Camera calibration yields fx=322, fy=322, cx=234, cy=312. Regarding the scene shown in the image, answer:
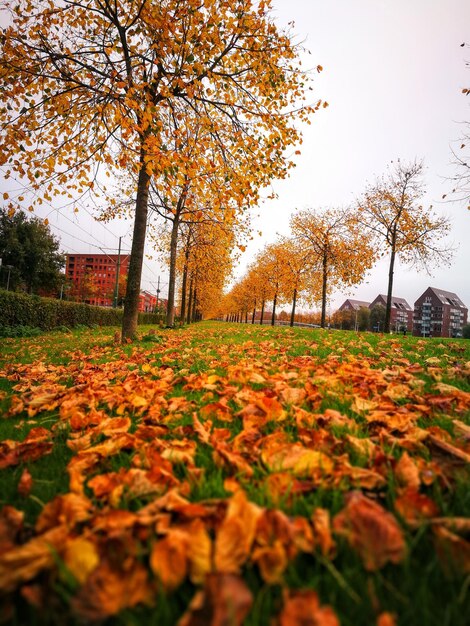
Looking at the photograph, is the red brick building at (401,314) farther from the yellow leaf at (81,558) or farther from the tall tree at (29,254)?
the yellow leaf at (81,558)

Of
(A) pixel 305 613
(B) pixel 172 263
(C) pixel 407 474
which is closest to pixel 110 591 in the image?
(A) pixel 305 613

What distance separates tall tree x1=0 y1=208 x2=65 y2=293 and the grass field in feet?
143

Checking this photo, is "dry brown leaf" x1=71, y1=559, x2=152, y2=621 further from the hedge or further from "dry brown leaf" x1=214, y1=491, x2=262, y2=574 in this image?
the hedge

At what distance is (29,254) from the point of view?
4100cm

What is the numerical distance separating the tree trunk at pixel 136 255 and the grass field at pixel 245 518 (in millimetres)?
6069

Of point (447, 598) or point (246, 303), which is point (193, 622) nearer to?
point (447, 598)

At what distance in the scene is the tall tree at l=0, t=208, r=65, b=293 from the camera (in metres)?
39.2

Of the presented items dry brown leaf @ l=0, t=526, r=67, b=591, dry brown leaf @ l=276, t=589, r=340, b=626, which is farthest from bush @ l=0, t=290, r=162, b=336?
dry brown leaf @ l=276, t=589, r=340, b=626

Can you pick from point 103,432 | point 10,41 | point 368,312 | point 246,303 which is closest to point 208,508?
point 103,432

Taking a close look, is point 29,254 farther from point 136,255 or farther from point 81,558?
point 81,558

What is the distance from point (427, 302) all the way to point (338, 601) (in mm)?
121217

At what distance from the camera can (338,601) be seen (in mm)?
726

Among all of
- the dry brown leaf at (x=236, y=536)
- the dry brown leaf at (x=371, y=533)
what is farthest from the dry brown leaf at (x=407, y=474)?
A: the dry brown leaf at (x=236, y=536)

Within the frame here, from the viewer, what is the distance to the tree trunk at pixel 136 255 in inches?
306
